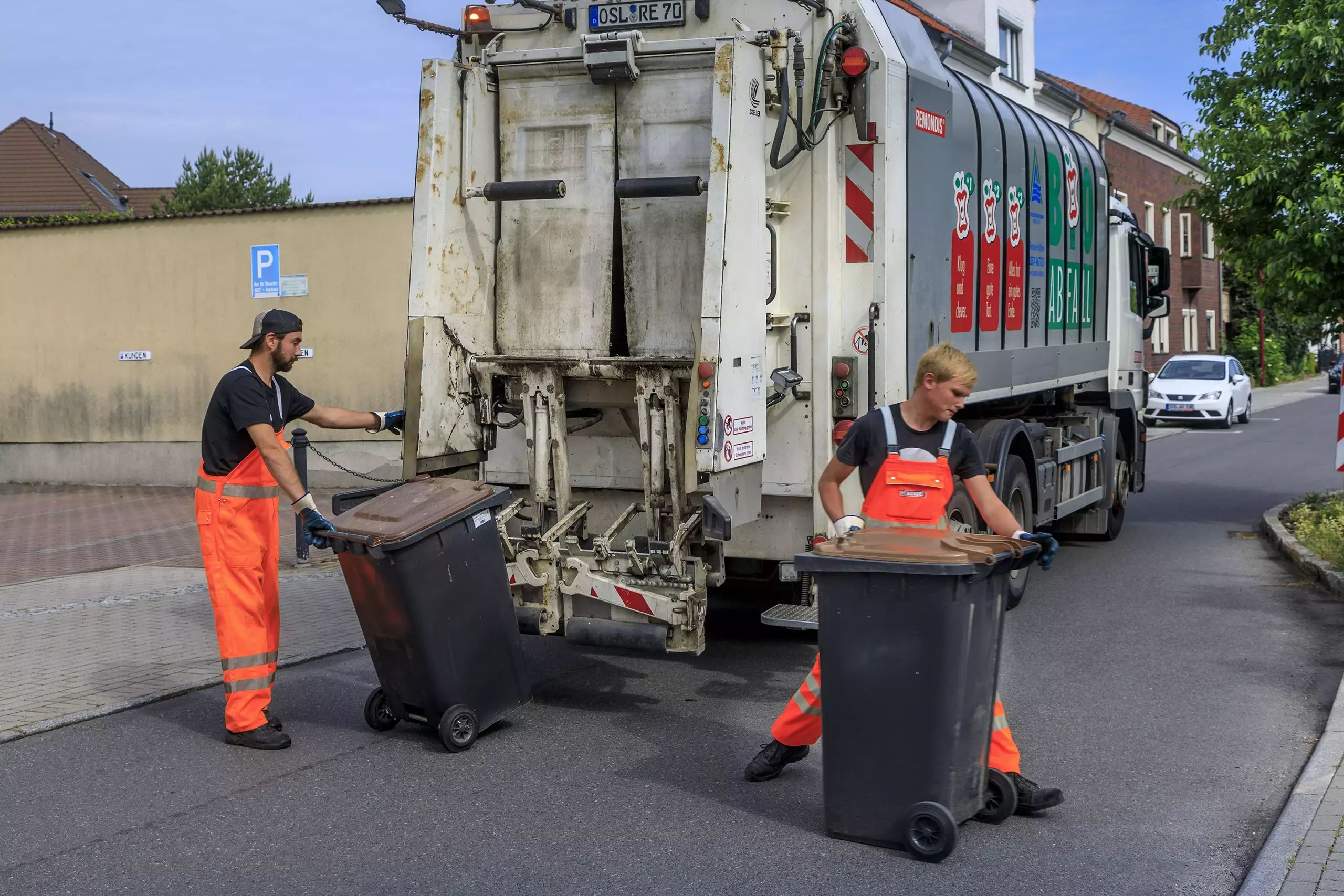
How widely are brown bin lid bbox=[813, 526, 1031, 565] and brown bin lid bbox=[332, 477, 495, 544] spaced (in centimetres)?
166

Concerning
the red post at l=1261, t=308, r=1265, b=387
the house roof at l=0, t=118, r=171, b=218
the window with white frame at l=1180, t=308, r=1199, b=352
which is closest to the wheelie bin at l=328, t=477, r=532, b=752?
the house roof at l=0, t=118, r=171, b=218

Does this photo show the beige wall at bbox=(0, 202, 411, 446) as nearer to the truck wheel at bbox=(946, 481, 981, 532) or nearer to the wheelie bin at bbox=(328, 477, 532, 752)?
the truck wheel at bbox=(946, 481, 981, 532)

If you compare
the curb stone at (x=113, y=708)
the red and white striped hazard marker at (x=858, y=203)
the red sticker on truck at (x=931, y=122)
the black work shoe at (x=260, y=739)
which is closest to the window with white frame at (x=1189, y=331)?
the red sticker on truck at (x=931, y=122)

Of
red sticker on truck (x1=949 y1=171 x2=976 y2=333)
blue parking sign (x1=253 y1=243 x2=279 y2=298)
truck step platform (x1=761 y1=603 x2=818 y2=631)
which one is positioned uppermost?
blue parking sign (x1=253 y1=243 x2=279 y2=298)

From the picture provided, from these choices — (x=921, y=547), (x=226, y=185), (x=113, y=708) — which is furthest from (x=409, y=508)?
(x=226, y=185)

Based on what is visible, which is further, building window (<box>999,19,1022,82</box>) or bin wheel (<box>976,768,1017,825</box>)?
building window (<box>999,19,1022,82</box>)

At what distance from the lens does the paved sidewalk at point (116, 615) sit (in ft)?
20.9

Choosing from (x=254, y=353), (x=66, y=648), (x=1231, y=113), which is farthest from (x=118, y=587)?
(x=1231, y=113)

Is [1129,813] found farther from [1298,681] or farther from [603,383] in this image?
[603,383]

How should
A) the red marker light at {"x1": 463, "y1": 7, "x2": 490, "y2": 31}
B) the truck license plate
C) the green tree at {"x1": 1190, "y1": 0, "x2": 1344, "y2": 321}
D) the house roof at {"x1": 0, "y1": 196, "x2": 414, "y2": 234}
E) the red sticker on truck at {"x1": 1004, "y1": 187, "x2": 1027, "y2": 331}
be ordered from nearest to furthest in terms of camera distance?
the truck license plate → the red marker light at {"x1": 463, "y1": 7, "x2": 490, "y2": 31} → the red sticker on truck at {"x1": 1004, "y1": 187, "x2": 1027, "y2": 331} → the green tree at {"x1": 1190, "y1": 0, "x2": 1344, "y2": 321} → the house roof at {"x1": 0, "y1": 196, "x2": 414, "y2": 234}

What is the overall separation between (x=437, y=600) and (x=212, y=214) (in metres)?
11.5

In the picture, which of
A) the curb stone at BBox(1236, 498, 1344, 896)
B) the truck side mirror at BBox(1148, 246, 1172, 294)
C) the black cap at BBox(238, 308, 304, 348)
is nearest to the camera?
the curb stone at BBox(1236, 498, 1344, 896)

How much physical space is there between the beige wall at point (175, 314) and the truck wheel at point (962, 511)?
8.66 m

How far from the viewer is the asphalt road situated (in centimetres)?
401
